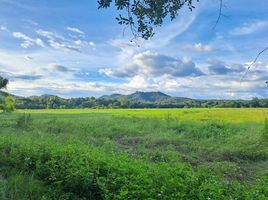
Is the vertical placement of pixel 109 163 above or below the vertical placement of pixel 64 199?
above

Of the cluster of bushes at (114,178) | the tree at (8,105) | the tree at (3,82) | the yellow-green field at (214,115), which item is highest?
the tree at (3,82)

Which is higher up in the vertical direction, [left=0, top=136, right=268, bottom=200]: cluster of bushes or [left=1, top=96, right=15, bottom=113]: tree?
[left=1, top=96, right=15, bottom=113]: tree

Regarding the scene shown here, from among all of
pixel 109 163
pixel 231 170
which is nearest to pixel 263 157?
pixel 231 170

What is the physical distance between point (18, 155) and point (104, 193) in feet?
9.94

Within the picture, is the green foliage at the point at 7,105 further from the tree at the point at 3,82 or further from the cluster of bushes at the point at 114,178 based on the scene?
the cluster of bushes at the point at 114,178

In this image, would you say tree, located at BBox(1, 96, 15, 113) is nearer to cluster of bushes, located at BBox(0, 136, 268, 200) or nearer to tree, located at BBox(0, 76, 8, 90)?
tree, located at BBox(0, 76, 8, 90)

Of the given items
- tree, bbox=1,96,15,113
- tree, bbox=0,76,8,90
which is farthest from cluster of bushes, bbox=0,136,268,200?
tree, bbox=1,96,15,113

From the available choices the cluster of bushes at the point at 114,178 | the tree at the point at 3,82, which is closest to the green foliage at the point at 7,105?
the tree at the point at 3,82

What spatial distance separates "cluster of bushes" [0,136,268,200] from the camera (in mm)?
5473

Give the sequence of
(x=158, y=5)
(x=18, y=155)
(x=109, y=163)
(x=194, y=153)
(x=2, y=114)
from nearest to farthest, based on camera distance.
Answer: (x=158, y=5)
(x=109, y=163)
(x=18, y=155)
(x=194, y=153)
(x=2, y=114)

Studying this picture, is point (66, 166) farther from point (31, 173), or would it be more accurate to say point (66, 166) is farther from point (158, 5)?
point (158, 5)

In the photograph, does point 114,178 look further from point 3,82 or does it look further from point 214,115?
point 214,115

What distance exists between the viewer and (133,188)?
5.79 m

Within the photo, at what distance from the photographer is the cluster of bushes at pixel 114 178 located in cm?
547
